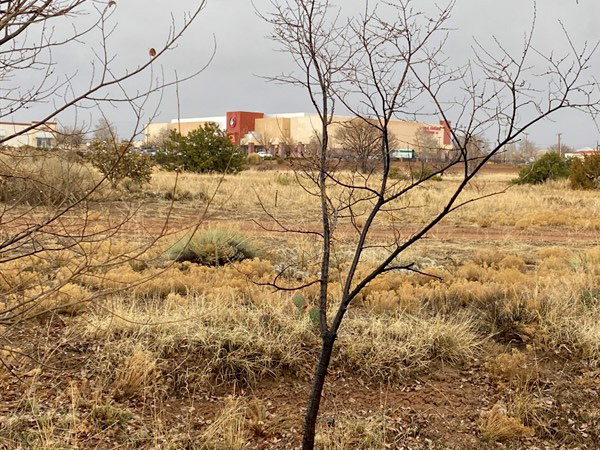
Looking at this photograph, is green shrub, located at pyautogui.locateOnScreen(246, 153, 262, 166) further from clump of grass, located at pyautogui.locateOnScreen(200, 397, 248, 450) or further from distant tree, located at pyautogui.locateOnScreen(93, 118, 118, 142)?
distant tree, located at pyautogui.locateOnScreen(93, 118, 118, 142)

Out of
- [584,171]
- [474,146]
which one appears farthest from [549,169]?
[474,146]

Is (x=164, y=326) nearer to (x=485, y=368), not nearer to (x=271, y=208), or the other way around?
(x=485, y=368)

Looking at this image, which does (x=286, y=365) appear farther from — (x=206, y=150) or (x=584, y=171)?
(x=206, y=150)

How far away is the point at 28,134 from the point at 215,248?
5.76 meters

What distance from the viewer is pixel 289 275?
8039 mm

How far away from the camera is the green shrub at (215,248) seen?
8.52 meters

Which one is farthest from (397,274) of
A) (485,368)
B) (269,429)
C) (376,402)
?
(269,429)

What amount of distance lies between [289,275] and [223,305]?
6.72 feet

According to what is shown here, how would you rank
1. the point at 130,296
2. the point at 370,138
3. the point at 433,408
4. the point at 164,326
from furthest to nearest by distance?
1. the point at 130,296
2. the point at 164,326
3. the point at 433,408
4. the point at 370,138

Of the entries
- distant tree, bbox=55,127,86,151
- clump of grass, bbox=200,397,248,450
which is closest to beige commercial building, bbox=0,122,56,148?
distant tree, bbox=55,127,86,151

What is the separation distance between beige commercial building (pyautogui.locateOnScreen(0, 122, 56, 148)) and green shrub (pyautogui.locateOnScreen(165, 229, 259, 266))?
534cm

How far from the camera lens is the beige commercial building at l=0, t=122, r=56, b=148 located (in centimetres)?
235

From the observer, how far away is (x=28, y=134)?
2.53m

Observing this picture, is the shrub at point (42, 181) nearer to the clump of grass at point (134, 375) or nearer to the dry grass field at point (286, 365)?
the dry grass field at point (286, 365)
